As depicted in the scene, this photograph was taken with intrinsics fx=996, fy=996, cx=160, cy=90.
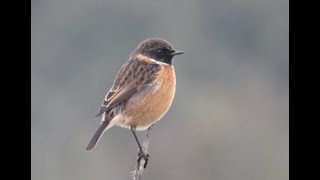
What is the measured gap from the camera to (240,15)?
3853 cm

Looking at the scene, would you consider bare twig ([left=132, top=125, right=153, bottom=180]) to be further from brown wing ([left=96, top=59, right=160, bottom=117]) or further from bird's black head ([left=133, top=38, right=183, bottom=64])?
bird's black head ([left=133, top=38, right=183, bottom=64])

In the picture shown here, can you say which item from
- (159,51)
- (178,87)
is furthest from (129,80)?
(178,87)

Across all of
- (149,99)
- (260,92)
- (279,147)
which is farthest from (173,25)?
(149,99)

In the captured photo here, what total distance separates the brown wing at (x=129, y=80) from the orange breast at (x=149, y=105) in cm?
7

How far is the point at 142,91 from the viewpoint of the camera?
8258 millimetres

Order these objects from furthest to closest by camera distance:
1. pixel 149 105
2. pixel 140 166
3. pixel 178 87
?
pixel 178 87 < pixel 149 105 < pixel 140 166

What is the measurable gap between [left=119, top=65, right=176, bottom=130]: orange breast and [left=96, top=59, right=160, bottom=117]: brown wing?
0.23 feet

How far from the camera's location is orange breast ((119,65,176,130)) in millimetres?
8172

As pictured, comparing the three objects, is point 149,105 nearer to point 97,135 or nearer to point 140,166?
point 97,135

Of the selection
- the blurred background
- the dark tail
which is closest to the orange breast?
the dark tail

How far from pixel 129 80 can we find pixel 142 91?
0.47ft

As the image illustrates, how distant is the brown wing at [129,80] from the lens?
8102mm
